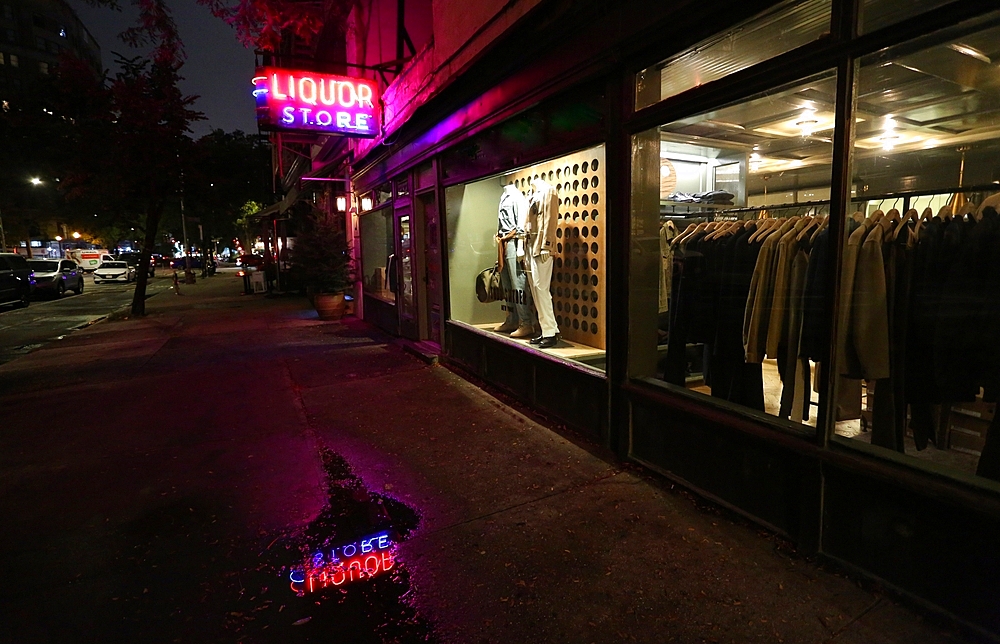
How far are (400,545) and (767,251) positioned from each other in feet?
10.3

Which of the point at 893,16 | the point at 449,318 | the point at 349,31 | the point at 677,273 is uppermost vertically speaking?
the point at 349,31

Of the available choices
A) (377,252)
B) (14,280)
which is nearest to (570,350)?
(377,252)

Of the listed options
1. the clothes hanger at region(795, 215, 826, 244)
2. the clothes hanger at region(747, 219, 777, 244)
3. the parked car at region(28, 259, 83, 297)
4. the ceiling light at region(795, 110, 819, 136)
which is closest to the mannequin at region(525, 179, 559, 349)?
the ceiling light at region(795, 110, 819, 136)

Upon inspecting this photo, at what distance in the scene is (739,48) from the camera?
11.9ft

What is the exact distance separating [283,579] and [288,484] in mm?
1320

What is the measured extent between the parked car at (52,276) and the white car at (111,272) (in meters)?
7.55

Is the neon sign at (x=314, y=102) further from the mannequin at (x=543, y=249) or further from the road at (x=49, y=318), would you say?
the road at (x=49, y=318)

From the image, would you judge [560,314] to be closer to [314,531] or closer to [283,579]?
[314,531]

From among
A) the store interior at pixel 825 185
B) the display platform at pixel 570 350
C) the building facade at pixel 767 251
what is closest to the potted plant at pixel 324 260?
the building facade at pixel 767 251

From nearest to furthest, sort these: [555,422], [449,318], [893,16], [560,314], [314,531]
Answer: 1. [893,16]
2. [314,531]
3. [555,422]
4. [560,314]
5. [449,318]

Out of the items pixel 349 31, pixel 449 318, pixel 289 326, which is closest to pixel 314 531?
pixel 449 318

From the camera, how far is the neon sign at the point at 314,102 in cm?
845

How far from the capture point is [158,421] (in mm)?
5863

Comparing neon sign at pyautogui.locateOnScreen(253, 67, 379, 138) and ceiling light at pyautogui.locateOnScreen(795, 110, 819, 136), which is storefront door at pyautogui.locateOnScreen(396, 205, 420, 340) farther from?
ceiling light at pyautogui.locateOnScreen(795, 110, 819, 136)
